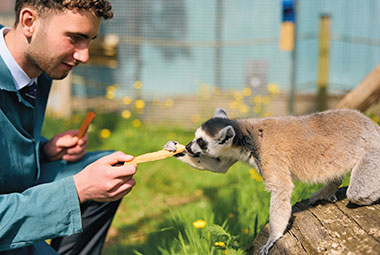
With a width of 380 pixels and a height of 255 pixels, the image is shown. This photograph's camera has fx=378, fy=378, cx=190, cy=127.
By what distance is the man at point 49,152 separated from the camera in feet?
4.68

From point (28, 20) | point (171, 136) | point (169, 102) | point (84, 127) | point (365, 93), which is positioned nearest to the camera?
point (28, 20)

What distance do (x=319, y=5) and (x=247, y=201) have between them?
11.6 feet

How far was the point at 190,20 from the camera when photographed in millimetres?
5207

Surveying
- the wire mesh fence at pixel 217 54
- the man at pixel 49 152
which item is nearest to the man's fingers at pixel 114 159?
the man at pixel 49 152

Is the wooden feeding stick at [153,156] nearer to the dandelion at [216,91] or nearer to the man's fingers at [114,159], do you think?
the man's fingers at [114,159]

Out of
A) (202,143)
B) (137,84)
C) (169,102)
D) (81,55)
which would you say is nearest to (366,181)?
(202,143)

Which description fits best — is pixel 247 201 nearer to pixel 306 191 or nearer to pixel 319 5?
pixel 306 191

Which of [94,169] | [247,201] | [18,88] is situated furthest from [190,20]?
[94,169]

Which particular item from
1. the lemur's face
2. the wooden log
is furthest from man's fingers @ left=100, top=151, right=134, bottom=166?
the wooden log

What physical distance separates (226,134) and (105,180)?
65 cm

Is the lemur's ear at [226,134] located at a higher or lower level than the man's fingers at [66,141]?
higher

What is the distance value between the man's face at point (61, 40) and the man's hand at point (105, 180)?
573 mm

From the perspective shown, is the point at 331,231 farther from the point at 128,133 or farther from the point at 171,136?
the point at 128,133

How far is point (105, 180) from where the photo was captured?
1423 millimetres
